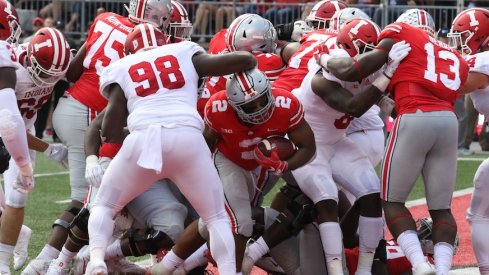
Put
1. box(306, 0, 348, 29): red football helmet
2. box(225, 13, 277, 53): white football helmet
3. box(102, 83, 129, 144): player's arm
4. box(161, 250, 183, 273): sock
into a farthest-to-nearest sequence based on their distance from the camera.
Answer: box(306, 0, 348, 29): red football helmet < box(225, 13, 277, 53): white football helmet < box(161, 250, 183, 273): sock < box(102, 83, 129, 144): player's arm

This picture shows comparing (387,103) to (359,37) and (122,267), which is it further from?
(122,267)

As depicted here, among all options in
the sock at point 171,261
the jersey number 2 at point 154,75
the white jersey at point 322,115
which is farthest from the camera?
the white jersey at point 322,115

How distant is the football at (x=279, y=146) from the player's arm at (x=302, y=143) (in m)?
0.03

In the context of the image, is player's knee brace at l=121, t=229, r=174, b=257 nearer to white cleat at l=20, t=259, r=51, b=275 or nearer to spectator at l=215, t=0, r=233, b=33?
white cleat at l=20, t=259, r=51, b=275

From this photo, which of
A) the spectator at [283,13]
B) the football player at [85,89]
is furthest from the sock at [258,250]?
the spectator at [283,13]

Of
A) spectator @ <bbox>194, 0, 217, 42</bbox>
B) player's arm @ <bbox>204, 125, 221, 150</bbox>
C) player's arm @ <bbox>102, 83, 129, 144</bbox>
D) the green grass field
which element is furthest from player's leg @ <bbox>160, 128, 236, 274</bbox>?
spectator @ <bbox>194, 0, 217, 42</bbox>

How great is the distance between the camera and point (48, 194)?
39.3ft

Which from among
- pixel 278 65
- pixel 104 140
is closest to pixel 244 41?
pixel 278 65

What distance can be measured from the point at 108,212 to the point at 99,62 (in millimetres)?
1767

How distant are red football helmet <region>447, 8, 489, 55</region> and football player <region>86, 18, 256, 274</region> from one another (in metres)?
1.65

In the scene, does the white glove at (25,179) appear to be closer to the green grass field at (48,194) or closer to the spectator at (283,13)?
the green grass field at (48,194)

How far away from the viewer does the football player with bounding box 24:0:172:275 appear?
7.82 m

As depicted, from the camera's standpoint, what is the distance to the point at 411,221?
6941 millimetres

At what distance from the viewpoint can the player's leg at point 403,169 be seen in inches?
270
